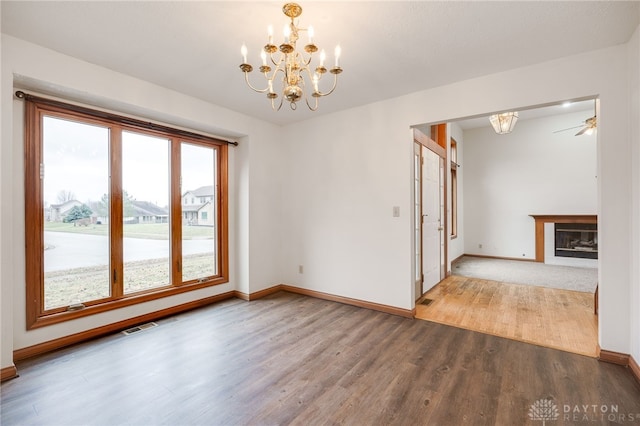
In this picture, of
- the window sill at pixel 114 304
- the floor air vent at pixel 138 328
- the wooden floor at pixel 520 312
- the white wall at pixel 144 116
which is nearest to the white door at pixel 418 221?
the wooden floor at pixel 520 312

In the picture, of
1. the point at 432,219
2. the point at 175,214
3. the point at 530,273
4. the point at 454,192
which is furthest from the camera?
the point at 454,192

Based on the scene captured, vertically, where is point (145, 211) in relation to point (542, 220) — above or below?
above

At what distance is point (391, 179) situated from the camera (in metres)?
3.58

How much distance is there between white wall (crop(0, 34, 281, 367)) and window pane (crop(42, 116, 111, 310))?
23 cm

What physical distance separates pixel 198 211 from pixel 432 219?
357 cm

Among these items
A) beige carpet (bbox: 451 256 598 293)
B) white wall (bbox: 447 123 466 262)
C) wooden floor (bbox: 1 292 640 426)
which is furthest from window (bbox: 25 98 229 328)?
white wall (bbox: 447 123 466 262)

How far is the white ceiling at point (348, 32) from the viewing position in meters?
1.93

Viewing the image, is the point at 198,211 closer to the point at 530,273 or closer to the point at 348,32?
the point at 348,32

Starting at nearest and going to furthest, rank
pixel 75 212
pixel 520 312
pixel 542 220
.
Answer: pixel 75 212, pixel 520 312, pixel 542 220

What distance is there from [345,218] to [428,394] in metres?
2.37

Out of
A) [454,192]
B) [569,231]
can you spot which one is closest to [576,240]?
[569,231]
